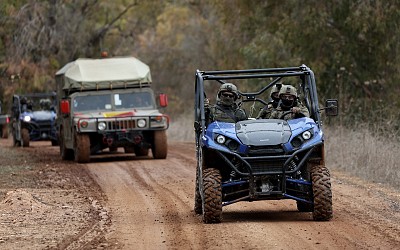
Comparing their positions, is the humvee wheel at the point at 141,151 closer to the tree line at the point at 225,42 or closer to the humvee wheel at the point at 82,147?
the humvee wheel at the point at 82,147

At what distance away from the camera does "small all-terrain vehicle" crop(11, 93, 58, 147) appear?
33.8m

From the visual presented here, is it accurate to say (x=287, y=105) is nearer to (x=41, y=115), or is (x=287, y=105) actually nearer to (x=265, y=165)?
(x=265, y=165)

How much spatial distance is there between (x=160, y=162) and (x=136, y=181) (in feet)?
15.4

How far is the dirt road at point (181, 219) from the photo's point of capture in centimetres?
1051

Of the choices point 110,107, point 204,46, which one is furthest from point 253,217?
point 204,46

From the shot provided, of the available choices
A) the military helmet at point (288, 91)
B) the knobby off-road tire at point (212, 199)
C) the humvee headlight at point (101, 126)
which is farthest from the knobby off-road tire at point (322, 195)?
the humvee headlight at point (101, 126)

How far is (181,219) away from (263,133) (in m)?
1.63

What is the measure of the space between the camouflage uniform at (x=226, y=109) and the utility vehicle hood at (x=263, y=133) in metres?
0.73

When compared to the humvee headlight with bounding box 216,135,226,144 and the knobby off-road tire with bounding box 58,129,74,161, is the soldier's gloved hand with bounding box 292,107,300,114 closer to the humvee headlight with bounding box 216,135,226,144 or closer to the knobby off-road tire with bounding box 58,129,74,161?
the humvee headlight with bounding box 216,135,226,144

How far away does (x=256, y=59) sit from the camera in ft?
101

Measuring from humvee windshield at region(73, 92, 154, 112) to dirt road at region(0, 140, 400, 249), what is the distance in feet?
15.3

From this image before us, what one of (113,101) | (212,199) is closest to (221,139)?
(212,199)

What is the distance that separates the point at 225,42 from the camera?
1476 inches

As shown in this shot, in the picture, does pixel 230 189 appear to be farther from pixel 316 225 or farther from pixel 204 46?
pixel 204 46
